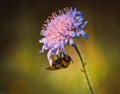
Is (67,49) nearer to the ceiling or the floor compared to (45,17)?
nearer to the floor

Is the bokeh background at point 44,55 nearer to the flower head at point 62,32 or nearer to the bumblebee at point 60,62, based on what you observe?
the bumblebee at point 60,62

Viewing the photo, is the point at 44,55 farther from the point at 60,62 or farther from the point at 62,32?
the point at 62,32

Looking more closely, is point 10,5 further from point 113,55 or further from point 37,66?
point 113,55

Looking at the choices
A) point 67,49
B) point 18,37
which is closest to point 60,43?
point 67,49

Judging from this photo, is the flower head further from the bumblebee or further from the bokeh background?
the bokeh background

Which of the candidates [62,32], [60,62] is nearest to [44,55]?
[60,62]

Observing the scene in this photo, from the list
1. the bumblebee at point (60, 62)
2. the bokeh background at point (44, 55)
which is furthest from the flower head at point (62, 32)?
the bokeh background at point (44, 55)
